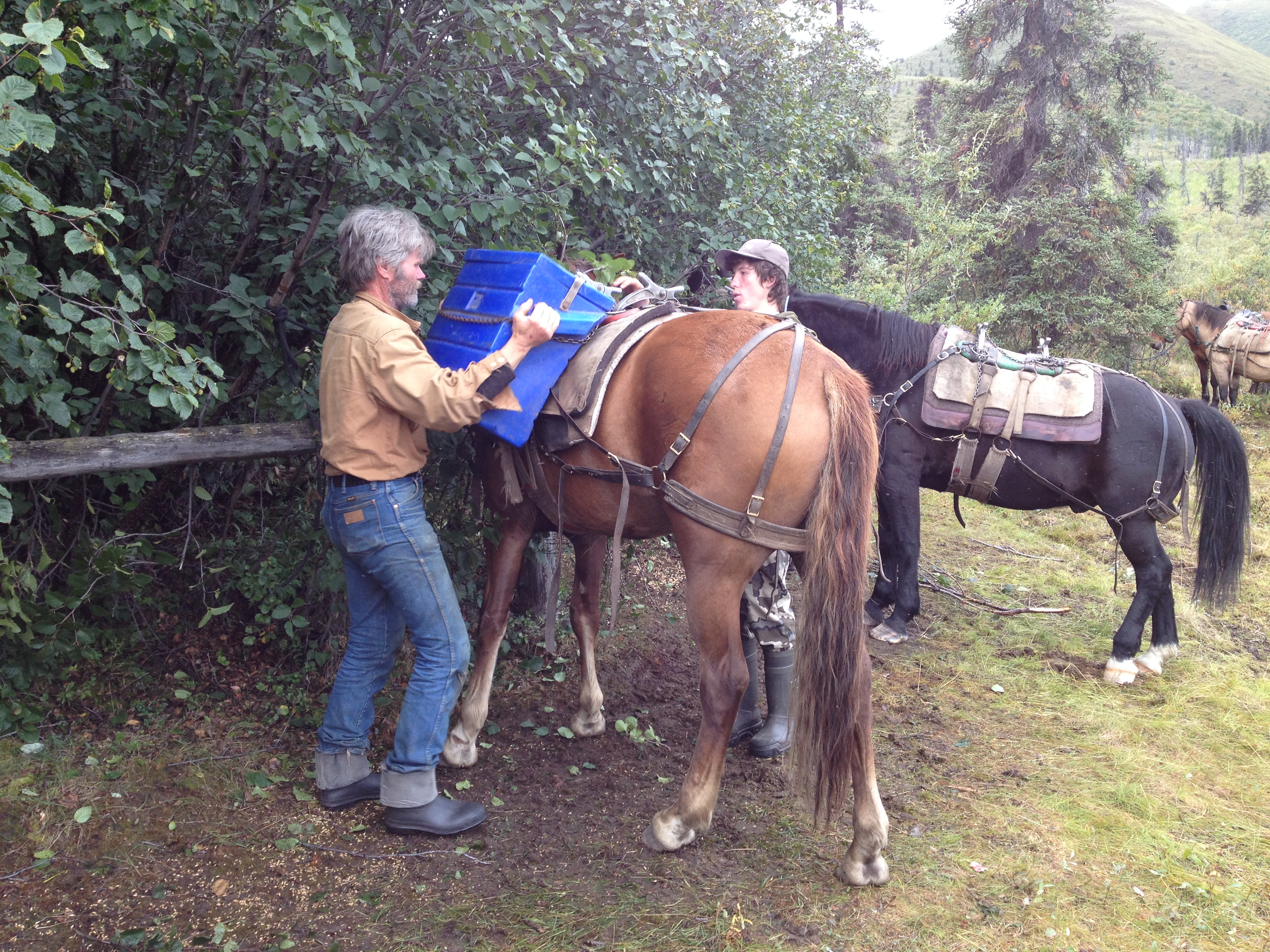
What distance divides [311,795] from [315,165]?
2.46 meters

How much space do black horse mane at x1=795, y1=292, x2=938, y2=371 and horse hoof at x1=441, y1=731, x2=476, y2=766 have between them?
128 inches

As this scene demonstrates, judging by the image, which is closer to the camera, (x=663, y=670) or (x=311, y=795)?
(x=311, y=795)

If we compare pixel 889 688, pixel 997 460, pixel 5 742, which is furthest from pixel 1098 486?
pixel 5 742

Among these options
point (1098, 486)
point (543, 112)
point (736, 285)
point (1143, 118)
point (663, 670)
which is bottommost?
point (663, 670)

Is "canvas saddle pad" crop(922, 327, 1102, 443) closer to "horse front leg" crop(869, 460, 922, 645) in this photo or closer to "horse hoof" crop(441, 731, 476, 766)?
"horse front leg" crop(869, 460, 922, 645)

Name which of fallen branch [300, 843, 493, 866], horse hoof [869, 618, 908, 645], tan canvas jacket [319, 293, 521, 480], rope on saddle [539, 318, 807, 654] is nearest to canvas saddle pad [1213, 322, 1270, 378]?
horse hoof [869, 618, 908, 645]

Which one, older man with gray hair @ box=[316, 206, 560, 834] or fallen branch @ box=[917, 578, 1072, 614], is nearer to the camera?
older man with gray hair @ box=[316, 206, 560, 834]

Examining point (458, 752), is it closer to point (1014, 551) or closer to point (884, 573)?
point (884, 573)

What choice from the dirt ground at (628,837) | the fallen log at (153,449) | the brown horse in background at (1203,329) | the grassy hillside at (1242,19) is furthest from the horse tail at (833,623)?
the grassy hillside at (1242,19)

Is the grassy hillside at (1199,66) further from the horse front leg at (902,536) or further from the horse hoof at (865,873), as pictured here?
the horse hoof at (865,873)

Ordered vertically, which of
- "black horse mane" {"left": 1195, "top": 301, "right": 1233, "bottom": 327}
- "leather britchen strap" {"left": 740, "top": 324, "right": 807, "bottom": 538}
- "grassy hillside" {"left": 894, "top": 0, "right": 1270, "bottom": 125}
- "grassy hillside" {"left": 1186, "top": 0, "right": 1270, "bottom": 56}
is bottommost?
"leather britchen strap" {"left": 740, "top": 324, "right": 807, "bottom": 538}

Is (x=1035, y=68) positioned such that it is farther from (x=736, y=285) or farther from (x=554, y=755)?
(x=554, y=755)

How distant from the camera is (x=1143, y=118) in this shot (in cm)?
1438

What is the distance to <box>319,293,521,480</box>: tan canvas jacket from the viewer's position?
2557mm
